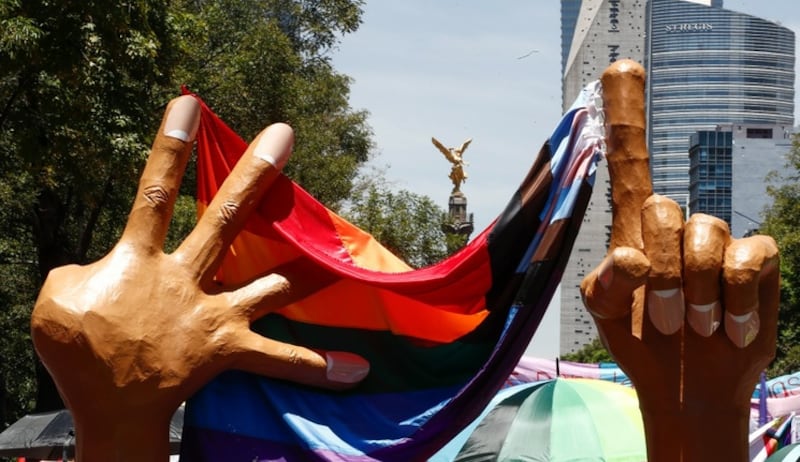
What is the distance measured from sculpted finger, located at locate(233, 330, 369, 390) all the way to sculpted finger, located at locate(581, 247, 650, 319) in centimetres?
180

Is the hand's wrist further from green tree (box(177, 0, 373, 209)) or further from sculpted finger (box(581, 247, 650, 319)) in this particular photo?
green tree (box(177, 0, 373, 209))

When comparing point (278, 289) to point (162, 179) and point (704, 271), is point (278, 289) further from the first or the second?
point (704, 271)

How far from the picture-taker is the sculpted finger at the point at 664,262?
6.86 metres

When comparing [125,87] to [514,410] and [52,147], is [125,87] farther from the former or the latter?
[514,410]

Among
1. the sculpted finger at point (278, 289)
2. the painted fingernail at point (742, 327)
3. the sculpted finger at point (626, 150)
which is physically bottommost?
the painted fingernail at point (742, 327)

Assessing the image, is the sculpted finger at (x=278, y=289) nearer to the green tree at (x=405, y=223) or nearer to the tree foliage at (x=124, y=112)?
the tree foliage at (x=124, y=112)

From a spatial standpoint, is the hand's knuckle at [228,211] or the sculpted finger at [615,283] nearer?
the sculpted finger at [615,283]

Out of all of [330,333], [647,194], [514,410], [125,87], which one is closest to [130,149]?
[125,87]

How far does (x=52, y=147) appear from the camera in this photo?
45.8ft

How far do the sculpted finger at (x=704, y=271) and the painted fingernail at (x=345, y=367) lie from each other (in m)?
2.32

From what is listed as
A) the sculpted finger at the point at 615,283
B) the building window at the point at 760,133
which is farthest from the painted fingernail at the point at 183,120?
the building window at the point at 760,133

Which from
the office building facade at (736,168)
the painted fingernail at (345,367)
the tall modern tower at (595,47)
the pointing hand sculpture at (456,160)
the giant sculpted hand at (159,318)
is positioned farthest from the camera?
the tall modern tower at (595,47)

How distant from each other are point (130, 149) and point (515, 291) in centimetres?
672

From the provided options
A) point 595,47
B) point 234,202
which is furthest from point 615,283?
point 595,47
